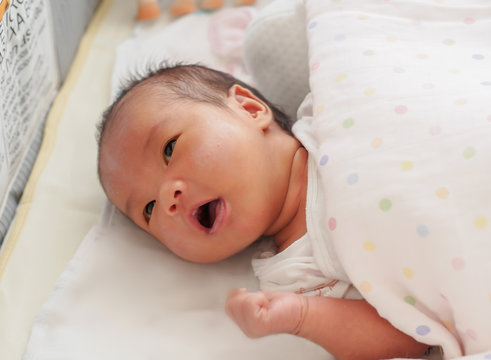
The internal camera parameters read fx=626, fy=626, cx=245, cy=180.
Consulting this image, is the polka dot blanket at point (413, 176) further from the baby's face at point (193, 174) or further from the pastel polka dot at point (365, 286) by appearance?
the baby's face at point (193, 174)

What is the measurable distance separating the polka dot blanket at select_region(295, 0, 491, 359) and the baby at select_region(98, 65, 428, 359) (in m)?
0.06

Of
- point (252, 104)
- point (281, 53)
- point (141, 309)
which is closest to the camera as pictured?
point (141, 309)

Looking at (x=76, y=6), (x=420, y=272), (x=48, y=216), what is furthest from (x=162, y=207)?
(x=76, y=6)

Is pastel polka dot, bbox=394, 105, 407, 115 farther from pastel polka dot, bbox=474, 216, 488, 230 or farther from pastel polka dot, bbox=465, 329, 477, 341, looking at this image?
pastel polka dot, bbox=465, 329, 477, 341

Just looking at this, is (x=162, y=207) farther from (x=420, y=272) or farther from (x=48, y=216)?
(x=420, y=272)

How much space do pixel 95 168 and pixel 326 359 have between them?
0.60m

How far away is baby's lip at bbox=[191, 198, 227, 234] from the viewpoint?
3.20ft

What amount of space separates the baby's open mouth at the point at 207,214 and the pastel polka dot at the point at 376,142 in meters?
0.27

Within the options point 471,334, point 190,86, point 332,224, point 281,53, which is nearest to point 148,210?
point 190,86

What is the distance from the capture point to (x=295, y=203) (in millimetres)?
1054

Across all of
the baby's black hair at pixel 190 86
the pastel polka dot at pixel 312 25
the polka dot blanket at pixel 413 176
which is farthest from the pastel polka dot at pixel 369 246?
the pastel polka dot at pixel 312 25

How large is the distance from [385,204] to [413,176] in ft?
0.18

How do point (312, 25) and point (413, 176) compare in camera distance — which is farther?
point (312, 25)

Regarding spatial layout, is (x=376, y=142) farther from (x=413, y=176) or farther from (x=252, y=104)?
(x=252, y=104)
